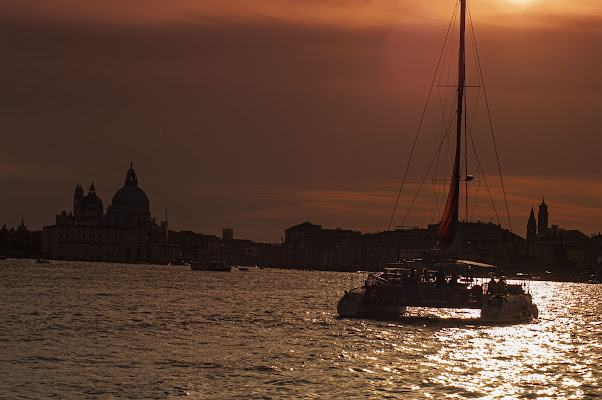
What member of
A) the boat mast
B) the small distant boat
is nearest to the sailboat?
the boat mast

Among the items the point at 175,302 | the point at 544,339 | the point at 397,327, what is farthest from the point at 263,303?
the point at 544,339

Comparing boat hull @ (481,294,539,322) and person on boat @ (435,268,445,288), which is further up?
person on boat @ (435,268,445,288)

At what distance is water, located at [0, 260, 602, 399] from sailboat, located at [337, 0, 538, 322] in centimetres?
71

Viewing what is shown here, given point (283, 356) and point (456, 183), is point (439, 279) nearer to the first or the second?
point (456, 183)

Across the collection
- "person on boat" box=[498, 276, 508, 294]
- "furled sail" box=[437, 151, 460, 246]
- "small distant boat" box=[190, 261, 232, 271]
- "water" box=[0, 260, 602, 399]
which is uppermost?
"small distant boat" box=[190, 261, 232, 271]

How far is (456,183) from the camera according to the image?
120 feet

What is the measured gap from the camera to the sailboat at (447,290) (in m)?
33.5

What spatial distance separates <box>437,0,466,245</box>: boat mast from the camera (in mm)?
36281

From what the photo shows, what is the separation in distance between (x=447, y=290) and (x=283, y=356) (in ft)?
35.2

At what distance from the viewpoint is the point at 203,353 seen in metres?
24.2

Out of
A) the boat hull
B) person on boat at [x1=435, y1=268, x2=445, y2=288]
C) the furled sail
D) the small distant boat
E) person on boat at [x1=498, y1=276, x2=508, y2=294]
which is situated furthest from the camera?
the small distant boat

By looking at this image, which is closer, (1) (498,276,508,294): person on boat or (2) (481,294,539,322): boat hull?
(2) (481,294,539,322): boat hull

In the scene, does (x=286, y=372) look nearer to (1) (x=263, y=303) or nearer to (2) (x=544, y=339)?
(2) (x=544, y=339)

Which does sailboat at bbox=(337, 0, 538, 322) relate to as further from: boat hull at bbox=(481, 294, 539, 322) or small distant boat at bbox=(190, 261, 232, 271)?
small distant boat at bbox=(190, 261, 232, 271)
